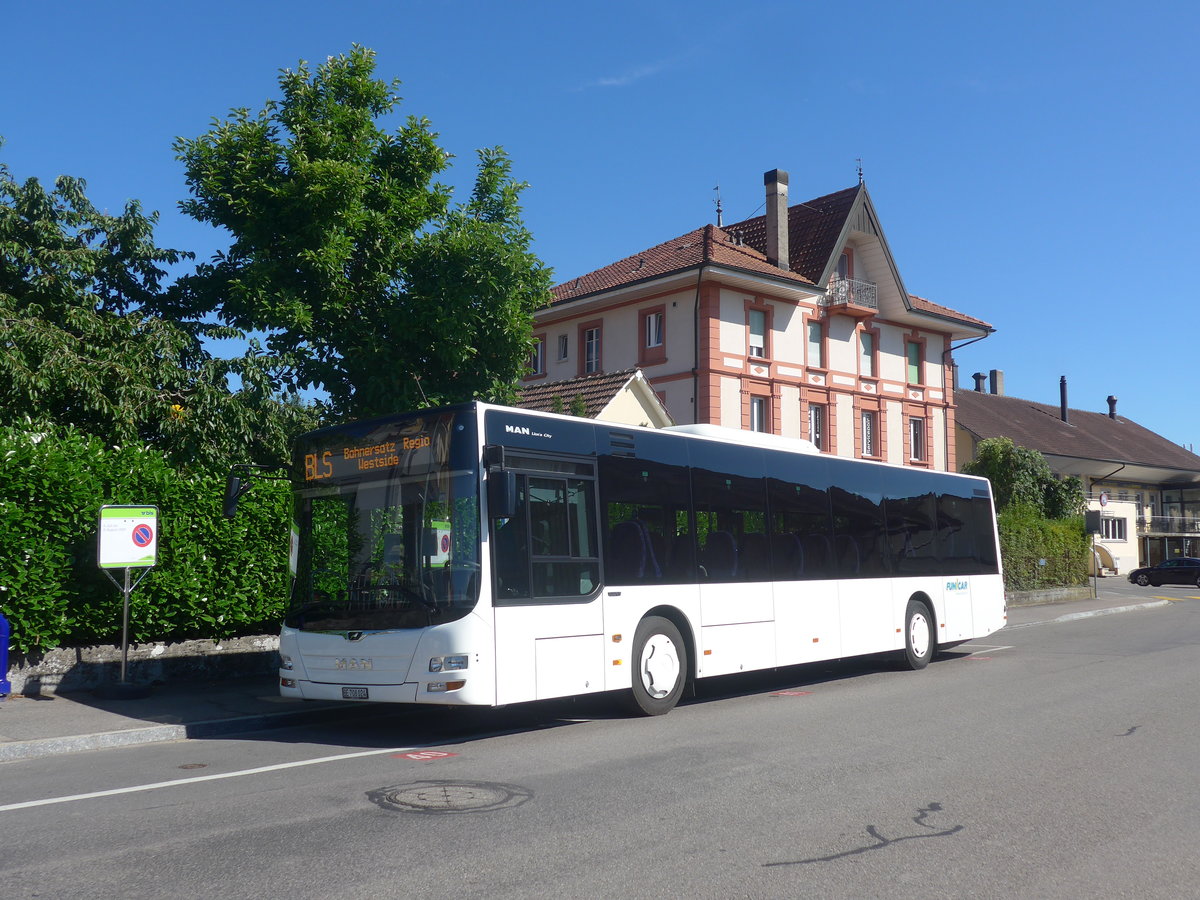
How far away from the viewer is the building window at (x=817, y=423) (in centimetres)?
3825

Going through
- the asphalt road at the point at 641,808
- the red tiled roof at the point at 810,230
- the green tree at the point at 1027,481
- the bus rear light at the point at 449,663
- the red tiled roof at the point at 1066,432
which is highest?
→ the red tiled roof at the point at 810,230

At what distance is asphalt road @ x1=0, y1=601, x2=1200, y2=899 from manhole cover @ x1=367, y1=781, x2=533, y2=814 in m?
0.03

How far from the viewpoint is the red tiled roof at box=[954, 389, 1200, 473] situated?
204ft

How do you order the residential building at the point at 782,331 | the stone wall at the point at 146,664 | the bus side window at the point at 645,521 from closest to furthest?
the bus side window at the point at 645,521
the stone wall at the point at 146,664
the residential building at the point at 782,331

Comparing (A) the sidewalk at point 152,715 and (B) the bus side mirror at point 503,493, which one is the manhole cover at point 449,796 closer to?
(B) the bus side mirror at point 503,493

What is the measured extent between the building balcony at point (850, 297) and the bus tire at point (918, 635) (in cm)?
2339

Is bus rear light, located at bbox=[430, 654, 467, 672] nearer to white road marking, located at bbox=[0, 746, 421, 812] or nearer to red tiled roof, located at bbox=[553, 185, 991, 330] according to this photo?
white road marking, located at bbox=[0, 746, 421, 812]

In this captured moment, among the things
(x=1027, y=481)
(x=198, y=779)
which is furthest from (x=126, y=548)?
(x=1027, y=481)

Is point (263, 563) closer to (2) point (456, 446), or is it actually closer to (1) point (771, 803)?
(2) point (456, 446)

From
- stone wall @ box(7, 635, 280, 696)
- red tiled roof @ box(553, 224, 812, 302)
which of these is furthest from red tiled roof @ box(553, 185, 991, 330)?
stone wall @ box(7, 635, 280, 696)

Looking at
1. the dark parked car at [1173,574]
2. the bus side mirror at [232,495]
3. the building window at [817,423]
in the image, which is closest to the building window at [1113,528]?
the dark parked car at [1173,574]

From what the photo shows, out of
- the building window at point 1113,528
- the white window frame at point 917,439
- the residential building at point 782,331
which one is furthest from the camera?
the building window at point 1113,528

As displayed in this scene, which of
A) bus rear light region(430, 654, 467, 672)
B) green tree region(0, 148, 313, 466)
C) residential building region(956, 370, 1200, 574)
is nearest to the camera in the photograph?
bus rear light region(430, 654, 467, 672)

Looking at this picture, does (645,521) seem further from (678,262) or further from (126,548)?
(678,262)
